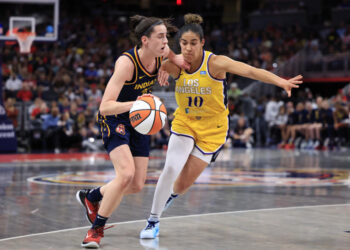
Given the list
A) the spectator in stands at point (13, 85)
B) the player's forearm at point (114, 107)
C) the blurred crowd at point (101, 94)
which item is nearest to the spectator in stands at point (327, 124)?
the blurred crowd at point (101, 94)

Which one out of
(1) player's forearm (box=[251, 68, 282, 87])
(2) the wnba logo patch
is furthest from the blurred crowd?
(1) player's forearm (box=[251, 68, 282, 87])

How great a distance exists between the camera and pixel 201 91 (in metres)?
5.99

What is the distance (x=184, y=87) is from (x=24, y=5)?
11.9 metres

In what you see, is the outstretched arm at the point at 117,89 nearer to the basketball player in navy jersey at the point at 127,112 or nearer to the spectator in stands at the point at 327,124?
the basketball player in navy jersey at the point at 127,112

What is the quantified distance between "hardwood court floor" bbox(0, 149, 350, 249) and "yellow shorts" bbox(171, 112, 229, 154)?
→ 84 centimetres

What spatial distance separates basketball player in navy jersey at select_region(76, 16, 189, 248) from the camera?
5320mm

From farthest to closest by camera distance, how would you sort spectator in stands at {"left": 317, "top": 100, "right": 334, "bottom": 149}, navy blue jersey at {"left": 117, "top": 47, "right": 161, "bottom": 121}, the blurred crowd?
spectator in stands at {"left": 317, "top": 100, "right": 334, "bottom": 149}, the blurred crowd, navy blue jersey at {"left": 117, "top": 47, "right": 161, "bottom": 121}

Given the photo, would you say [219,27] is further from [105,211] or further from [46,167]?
[105,211]

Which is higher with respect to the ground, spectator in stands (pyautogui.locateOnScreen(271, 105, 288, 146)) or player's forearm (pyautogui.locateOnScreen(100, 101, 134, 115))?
player's forearm (pyautogui.locateOnScreen(100, 101, 134, 115))

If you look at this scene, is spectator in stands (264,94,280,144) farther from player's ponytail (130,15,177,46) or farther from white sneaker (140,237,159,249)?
white sneaker (140,237,159,249)

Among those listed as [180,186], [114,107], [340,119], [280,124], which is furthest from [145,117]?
[280,124]

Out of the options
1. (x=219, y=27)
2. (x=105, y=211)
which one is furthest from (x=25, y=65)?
(x=105, y=211)

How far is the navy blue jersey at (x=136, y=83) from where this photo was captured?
217 inches

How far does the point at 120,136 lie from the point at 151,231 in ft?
3.10
